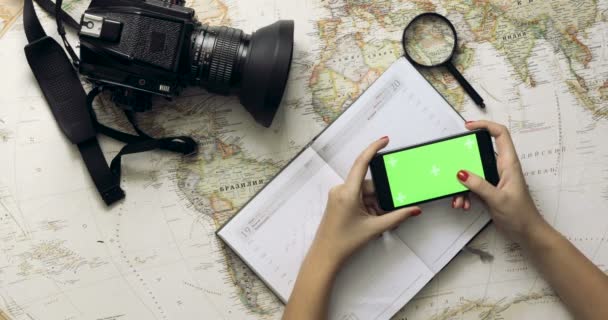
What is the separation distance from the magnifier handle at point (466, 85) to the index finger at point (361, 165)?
25 centimetres

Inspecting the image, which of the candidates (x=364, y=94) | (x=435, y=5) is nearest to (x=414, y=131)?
(x=364, y=94)

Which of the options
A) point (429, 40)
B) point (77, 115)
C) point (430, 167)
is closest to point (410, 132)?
point (430, 167)

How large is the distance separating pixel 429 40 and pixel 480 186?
1.21 feet

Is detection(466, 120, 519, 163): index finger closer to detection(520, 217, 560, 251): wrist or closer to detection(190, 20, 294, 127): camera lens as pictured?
detection(520, 217, 560, 251): wrist

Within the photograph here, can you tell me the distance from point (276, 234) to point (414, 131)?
0.38m

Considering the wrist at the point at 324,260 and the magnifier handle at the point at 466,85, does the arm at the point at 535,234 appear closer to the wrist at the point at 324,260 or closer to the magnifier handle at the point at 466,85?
the magnifier handle at the point at 466,85

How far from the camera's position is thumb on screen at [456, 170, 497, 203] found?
100 centimetres

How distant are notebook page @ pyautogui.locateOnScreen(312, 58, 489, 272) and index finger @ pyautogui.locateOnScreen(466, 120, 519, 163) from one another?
0.07m

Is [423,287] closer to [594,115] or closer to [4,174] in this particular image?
[594,115]

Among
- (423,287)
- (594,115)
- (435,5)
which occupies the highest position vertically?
(435,5)

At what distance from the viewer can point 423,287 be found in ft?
3.61

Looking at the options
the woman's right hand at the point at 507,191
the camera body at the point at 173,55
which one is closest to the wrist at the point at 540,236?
the woman's right hand at the point at 507,191

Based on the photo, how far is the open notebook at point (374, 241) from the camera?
1.09 m

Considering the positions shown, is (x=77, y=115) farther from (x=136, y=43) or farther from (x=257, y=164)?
(x=257, y=164)
